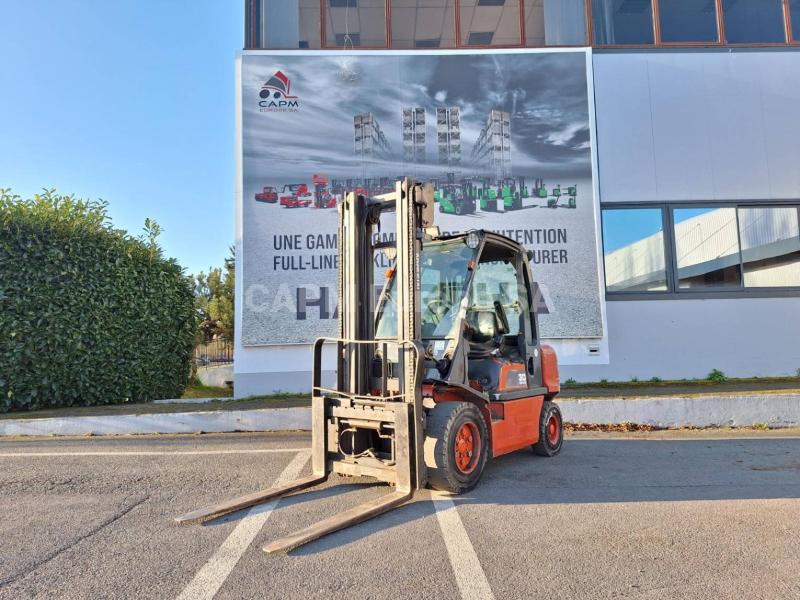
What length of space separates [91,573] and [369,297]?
348 centimetres

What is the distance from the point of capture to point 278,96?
12.8 metres

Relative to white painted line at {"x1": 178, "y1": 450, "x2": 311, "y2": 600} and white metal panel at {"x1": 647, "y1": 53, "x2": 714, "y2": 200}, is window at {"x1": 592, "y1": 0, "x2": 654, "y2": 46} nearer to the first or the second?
white metal panel at {"x1": 647, "y1": 53, "x2": 714, "y2": 200}

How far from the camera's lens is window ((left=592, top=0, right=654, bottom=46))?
13352 millimetres

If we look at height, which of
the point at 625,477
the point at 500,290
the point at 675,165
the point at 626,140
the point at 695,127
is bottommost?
the point at 625,477

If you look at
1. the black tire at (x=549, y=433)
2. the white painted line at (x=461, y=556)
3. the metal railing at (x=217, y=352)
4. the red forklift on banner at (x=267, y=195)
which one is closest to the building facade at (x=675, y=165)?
the red forklift on banner at (x=267, y=195)

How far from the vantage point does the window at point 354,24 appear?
1327 centimetres

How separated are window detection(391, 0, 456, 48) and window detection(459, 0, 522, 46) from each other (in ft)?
1.18

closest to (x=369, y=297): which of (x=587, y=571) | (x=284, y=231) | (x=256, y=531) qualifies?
(x=256, y=531)

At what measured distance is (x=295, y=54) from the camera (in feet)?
42.1

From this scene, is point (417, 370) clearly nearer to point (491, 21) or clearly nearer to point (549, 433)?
point (549, 433)

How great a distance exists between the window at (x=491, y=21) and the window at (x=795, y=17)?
664cm

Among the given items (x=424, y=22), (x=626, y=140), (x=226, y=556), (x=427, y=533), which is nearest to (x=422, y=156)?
(x=424, y=22)

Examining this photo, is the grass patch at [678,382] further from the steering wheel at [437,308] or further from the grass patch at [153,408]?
the steering wheel at [437,308]

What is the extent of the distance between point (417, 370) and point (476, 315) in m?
1.75
